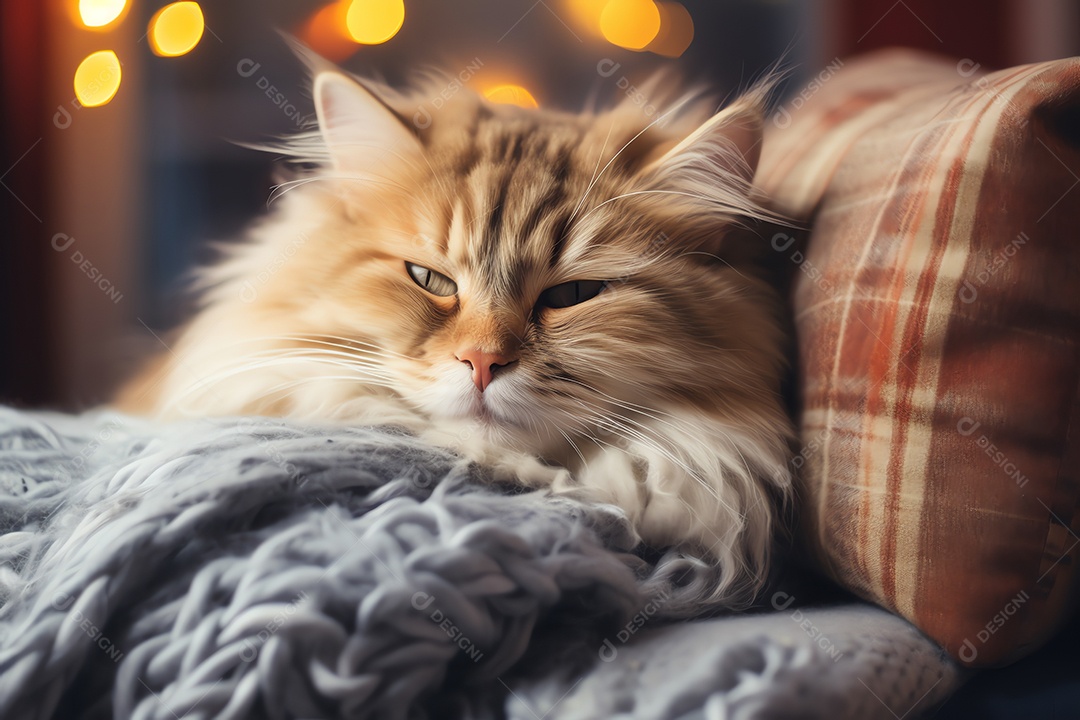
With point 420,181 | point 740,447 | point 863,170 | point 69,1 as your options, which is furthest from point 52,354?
point 863,170

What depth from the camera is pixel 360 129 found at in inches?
37.4

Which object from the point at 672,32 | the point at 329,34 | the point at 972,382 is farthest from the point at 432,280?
the point at 329,34

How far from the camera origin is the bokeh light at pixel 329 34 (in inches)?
60.3

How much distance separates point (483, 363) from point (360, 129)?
372 millimetres

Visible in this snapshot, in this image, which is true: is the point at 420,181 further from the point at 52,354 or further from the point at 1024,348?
the point at 52,354

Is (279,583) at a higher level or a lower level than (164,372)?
lower

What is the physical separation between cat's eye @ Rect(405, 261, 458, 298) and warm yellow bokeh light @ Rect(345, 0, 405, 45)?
2.68ft

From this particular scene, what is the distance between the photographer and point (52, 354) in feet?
5.67

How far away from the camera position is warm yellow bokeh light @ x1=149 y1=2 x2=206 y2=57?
1613 mm

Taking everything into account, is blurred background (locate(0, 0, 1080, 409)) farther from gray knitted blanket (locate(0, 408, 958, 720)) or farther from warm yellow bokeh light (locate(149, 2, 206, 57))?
gray knitted blanket (locate(0, 408, 958, 720))

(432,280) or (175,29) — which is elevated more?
(175,29)

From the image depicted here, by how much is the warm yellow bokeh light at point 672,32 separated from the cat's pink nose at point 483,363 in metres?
0.87

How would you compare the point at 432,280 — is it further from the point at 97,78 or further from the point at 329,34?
the point at 97,78

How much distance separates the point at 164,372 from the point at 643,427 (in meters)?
0.73
